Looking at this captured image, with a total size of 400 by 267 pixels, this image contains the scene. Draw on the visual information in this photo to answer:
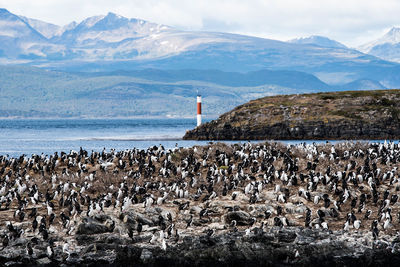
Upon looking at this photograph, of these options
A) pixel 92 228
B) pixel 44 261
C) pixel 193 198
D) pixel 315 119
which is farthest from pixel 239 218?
pixel 315 119

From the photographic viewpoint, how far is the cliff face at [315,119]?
80.1 meters

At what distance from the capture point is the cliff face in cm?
8006

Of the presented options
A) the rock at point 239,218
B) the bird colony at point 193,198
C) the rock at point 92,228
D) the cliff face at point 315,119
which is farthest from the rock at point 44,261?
the cliff face at point 315,119

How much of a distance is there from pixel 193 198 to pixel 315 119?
57008mm

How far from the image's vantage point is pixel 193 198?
2752cm

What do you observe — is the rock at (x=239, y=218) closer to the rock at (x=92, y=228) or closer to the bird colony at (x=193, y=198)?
the bird colony at (x=193, y=198)

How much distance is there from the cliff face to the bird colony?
4310 cm

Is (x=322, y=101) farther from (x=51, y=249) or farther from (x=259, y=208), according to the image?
(x=51, y=249)

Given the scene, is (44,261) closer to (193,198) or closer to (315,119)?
(193,198)

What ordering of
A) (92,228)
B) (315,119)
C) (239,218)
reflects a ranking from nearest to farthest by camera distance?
(92,228)
(239,218)
(315,119)

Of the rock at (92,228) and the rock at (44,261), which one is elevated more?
the rock at (92,228)

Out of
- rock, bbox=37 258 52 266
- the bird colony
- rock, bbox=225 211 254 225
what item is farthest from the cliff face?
Result: rock, bbox=37 258 52 266

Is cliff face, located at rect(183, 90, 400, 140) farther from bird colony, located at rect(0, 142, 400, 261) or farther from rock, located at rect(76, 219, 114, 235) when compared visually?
rock, located at rect(76, 219, 114, 235)

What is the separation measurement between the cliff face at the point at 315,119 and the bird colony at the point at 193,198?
43104 millimetres
